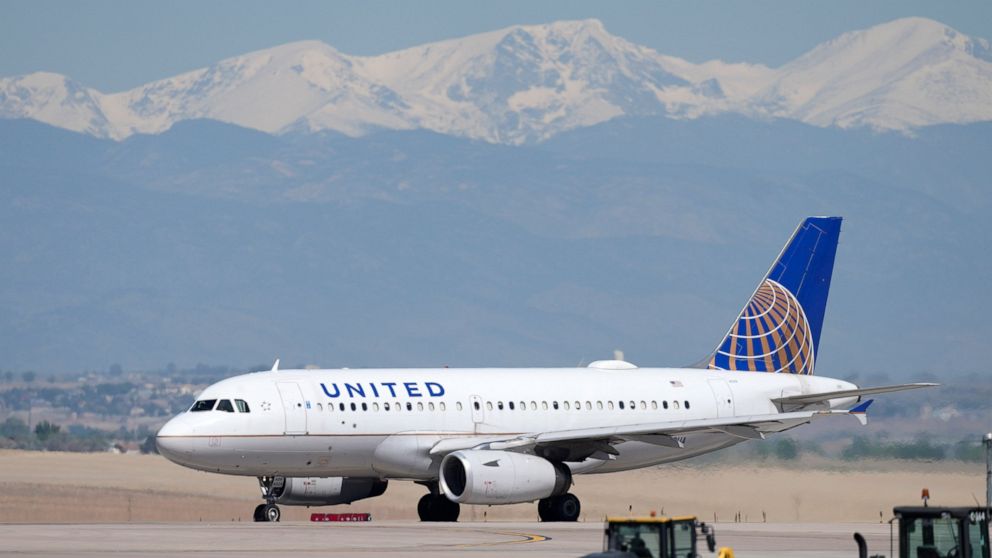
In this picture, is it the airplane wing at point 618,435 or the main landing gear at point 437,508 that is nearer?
the airplane wing at point 618,435

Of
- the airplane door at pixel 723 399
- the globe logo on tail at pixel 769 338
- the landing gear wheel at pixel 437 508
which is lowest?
the landing gear wheel at pixel 437 508

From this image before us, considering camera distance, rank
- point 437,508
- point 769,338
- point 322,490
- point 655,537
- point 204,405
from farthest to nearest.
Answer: point 769,338, point 437,508, point 322,490, point 204,405, point 655,537

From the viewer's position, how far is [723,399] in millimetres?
50219

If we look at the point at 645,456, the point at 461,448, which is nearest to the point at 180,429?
the point at 461,448

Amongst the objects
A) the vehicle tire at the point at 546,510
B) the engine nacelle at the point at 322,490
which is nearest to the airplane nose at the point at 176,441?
the engine nacelle at the point at 322,490

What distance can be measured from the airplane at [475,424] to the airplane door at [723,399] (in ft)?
0.12

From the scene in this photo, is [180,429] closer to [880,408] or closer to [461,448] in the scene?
[461,448]

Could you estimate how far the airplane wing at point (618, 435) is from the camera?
147ft

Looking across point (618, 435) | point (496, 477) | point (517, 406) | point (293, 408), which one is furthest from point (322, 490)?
point (618, 435)

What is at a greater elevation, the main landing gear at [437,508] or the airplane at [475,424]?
the airplane at [475,424]

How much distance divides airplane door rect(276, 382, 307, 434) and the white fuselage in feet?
0.07

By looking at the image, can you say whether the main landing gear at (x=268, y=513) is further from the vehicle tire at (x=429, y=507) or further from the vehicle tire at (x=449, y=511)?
the vehicle tire at (x=449, y=511)

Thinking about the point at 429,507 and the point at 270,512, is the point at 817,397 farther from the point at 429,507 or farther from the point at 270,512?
the point at 270,512

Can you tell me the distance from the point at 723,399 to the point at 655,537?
26012mm
